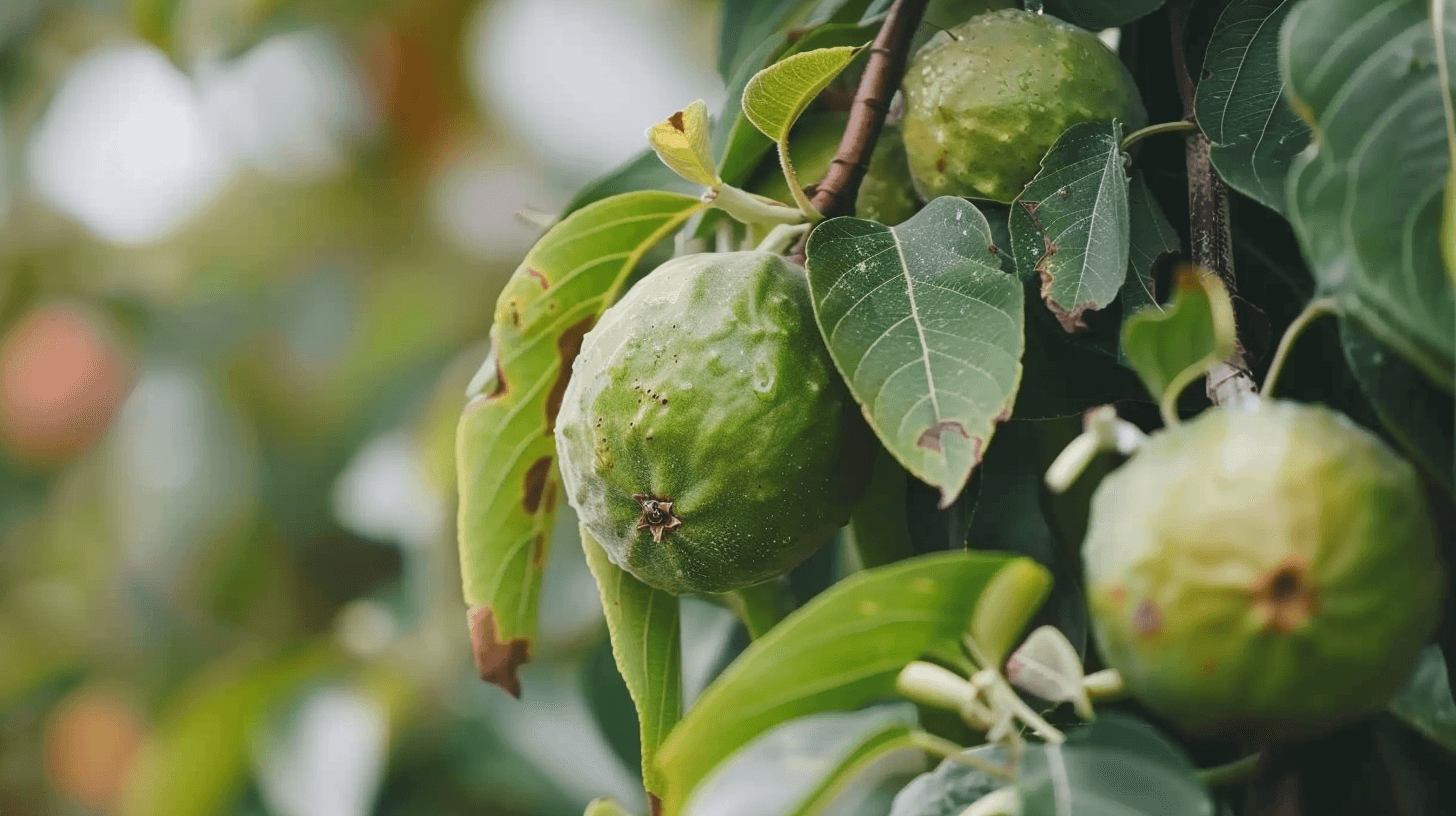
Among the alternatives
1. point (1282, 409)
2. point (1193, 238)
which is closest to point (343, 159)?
point (1193, 238)

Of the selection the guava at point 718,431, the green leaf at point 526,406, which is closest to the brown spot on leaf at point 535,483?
the green leaf at point 526,406

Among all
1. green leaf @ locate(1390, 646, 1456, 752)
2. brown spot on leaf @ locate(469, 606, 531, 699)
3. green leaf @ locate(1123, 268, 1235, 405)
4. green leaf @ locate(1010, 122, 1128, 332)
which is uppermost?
green leaf @ locate(1123, 268, 1235, 405)

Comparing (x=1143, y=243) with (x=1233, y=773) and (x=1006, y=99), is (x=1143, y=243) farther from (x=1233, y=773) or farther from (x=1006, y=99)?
(x=1233, y=773)

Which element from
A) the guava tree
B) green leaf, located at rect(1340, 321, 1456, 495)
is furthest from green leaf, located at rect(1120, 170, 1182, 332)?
green leaf, located at rect(1340, 321, 1456, 495)

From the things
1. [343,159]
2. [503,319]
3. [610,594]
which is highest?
[503,319]

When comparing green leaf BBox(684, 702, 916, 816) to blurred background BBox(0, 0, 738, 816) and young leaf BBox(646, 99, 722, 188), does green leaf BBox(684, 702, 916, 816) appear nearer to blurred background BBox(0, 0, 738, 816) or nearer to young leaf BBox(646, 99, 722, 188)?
young leaf BBox(646, 99, 722, 188)

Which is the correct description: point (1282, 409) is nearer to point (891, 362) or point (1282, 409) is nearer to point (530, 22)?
point (891, 362)
